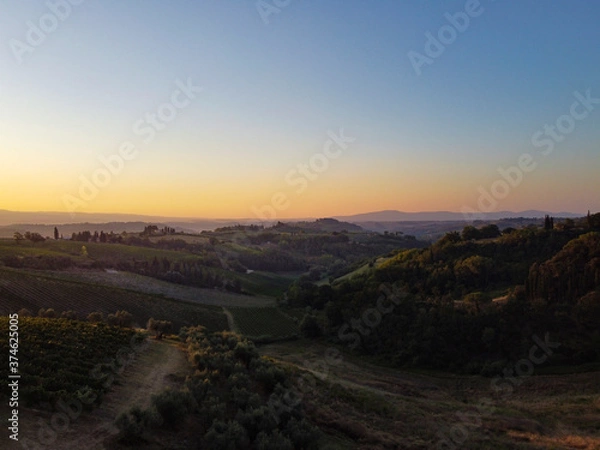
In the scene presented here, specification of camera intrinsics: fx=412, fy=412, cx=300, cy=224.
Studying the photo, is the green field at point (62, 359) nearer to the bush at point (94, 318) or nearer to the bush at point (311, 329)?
the bush at point (94, 318)

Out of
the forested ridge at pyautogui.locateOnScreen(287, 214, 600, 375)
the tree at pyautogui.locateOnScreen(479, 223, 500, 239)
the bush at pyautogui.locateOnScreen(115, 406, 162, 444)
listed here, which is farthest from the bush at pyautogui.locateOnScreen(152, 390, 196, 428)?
the tree at pyautogui.locateOnScreen(479, 223, 500, 239)

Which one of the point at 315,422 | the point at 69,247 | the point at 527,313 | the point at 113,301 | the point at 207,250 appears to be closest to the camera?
the point at 315,422

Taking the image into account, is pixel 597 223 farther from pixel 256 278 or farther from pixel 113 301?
pixel 256 278

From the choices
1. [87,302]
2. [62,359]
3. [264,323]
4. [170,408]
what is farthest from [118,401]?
[264,323]

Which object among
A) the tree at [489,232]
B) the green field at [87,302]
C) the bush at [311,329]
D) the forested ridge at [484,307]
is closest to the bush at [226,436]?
the forested ridge at [484,307]

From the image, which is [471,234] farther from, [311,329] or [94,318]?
[94,318]

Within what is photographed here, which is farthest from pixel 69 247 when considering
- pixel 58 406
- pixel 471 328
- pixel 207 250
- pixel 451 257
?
pixel 58 406
